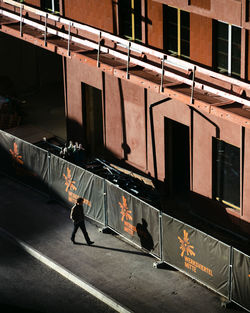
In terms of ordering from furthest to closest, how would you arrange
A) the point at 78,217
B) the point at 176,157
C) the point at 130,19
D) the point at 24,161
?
the point at 24,161 < the point at 176,157 < the point at 130,19 < the point at 78,217

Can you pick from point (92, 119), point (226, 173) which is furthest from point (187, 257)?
point (92, 119)

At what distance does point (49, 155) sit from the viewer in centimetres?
2727

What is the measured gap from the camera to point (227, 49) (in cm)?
2398

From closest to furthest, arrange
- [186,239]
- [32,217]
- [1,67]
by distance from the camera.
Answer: [186,239] → [32,217] → [1,67]

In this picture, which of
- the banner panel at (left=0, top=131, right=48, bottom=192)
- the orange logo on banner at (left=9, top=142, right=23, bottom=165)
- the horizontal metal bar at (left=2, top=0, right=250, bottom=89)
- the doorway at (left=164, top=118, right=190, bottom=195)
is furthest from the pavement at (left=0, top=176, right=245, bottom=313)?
the horizontal metal bar at (left=2, top=0, right=250, bottom=89)

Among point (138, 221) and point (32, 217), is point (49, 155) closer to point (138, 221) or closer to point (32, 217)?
point (32, 217)

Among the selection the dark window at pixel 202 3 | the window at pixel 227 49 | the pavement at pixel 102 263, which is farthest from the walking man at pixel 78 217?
the dark window at pixel 202 3

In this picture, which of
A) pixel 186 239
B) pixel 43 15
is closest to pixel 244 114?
pixel 186 239

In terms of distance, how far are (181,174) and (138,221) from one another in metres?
4.22

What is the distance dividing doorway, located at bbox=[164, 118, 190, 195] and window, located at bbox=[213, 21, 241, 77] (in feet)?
11.0

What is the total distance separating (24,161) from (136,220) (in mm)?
6200

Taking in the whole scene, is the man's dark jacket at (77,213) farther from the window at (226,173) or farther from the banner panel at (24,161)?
the window at (226,173)

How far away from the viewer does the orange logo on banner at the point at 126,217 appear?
24.6 meters

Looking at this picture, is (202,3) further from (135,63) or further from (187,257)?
(187,257)
